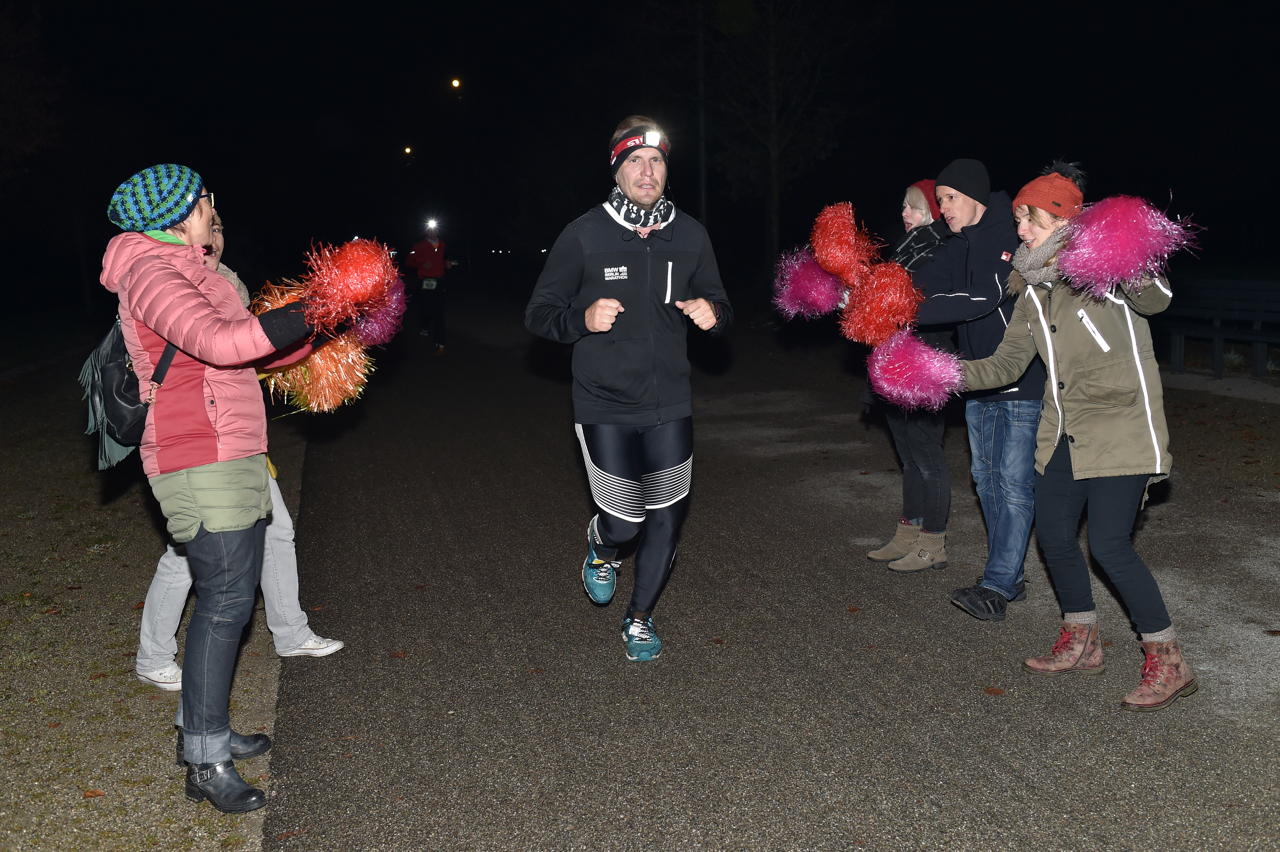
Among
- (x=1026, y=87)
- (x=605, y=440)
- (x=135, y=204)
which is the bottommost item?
(x=605, y=440)

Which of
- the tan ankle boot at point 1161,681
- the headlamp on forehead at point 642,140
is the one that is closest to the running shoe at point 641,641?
the tan ankle boot at point 1161,681

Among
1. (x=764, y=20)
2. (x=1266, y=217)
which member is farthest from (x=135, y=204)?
(x=1266, y=217)

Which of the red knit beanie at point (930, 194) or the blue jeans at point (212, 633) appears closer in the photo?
the blue jeans at point (212, 633)

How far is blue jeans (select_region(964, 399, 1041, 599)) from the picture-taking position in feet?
15.8

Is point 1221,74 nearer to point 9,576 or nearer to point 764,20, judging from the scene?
point 764,20

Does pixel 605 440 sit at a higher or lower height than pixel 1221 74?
lower

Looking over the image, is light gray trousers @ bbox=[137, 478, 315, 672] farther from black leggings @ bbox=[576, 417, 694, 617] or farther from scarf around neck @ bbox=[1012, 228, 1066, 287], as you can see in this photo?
scarf around neck @ bbox=[1012, 228, 1066, 287]

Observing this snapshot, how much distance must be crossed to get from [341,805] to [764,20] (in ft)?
71.7

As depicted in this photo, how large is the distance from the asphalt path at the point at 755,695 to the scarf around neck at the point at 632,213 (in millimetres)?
1974

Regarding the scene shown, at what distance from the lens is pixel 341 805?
3.45 meters

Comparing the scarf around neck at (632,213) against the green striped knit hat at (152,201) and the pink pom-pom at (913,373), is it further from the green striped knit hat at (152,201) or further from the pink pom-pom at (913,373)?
the green striped knit hat at (152,201)

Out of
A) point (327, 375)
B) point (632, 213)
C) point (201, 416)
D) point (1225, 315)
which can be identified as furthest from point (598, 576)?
point (1225, 315)

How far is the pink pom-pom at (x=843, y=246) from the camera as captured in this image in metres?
4.94

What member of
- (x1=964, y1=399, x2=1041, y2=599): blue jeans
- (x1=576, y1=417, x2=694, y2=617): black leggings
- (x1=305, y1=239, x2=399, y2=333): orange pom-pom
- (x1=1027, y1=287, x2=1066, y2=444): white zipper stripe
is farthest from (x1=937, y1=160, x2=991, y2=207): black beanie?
(x1=305, y1=239, x2=399, y2=333): orange pom-pom
